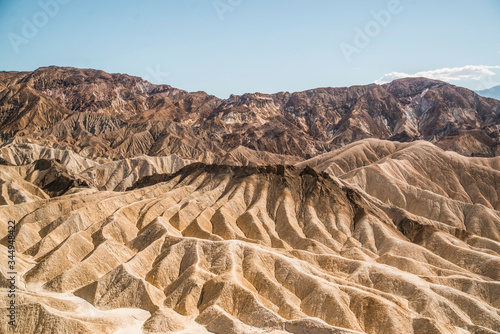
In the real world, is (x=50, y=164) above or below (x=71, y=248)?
above

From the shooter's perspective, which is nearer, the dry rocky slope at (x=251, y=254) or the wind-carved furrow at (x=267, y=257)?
the dry rocky slope at (x=251, y=254)

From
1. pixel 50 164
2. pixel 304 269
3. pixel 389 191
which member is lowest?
pixel 389 191

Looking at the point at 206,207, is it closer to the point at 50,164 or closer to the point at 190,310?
the point at 190,310

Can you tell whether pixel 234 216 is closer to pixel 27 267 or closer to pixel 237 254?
pixel 237 254

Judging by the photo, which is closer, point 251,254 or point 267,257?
point 251,254

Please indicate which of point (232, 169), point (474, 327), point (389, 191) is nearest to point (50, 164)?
point (232, 169)

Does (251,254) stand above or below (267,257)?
above

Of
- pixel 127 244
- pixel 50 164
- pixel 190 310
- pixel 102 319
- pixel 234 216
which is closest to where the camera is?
pixel 102 319

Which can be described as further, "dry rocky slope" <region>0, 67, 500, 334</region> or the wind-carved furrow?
the wind-carved furrow

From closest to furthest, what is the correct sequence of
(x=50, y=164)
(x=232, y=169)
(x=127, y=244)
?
(x=127, y=244) → (x=232, y=169) → (x=50, y=164)

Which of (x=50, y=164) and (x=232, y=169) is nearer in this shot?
(x=232, y=169)
